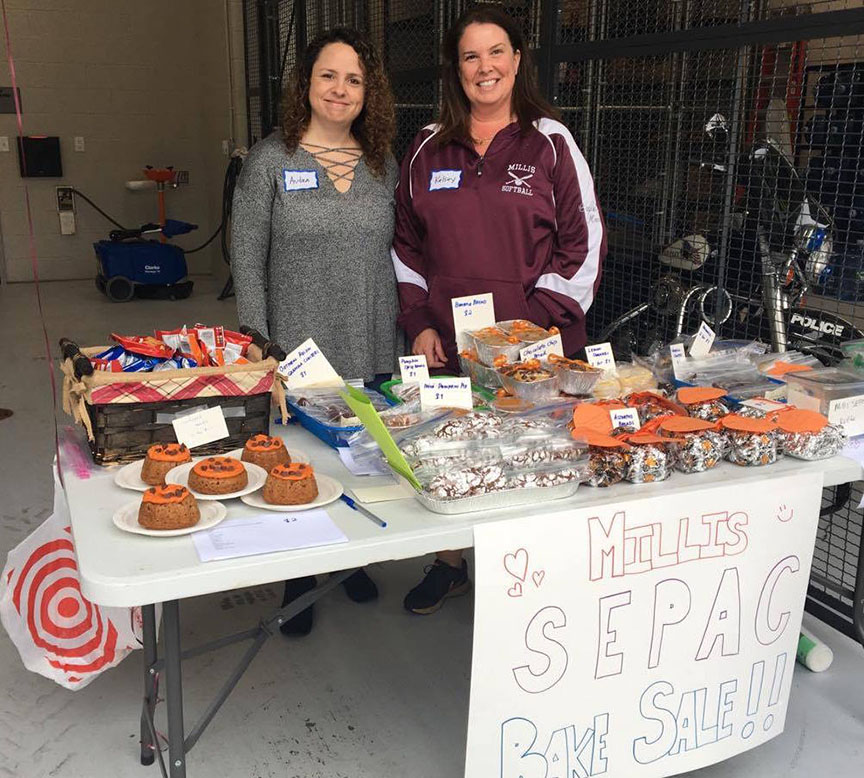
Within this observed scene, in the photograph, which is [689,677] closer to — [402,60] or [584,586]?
[584,586]

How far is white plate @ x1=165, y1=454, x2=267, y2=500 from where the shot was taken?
1484 millimetres

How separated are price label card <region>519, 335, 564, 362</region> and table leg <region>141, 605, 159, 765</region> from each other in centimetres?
93

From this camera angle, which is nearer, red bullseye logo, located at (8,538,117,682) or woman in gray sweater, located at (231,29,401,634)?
red bullseye logo, located at (8,538,117,682)

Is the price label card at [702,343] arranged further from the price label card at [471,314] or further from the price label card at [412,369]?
the price label card at [412,369]

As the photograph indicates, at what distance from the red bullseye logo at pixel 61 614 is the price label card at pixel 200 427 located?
513mm

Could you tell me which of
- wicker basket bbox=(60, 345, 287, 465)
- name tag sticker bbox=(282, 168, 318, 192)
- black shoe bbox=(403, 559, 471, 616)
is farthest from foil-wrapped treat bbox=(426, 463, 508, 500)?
black shoe bbox=(403, 559, 471, 616)

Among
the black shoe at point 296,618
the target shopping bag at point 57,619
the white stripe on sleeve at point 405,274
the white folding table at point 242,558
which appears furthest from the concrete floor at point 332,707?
the white stripe on sleeve at point 405,274

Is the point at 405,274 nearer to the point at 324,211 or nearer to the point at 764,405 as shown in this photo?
the point at 324,211

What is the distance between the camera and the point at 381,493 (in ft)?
5.14

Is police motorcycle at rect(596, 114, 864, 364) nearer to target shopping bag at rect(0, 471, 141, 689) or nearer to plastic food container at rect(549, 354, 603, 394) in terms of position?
plastic food container at rect(549, 354, 603, 394)

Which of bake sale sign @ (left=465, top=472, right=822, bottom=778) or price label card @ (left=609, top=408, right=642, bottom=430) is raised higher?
price label card @ (left=609, top=408, right=642, bottom=430)

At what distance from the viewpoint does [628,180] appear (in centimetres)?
308

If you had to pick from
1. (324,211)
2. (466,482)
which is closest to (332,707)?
(466,482)

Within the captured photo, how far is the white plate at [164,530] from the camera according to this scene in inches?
53.7
